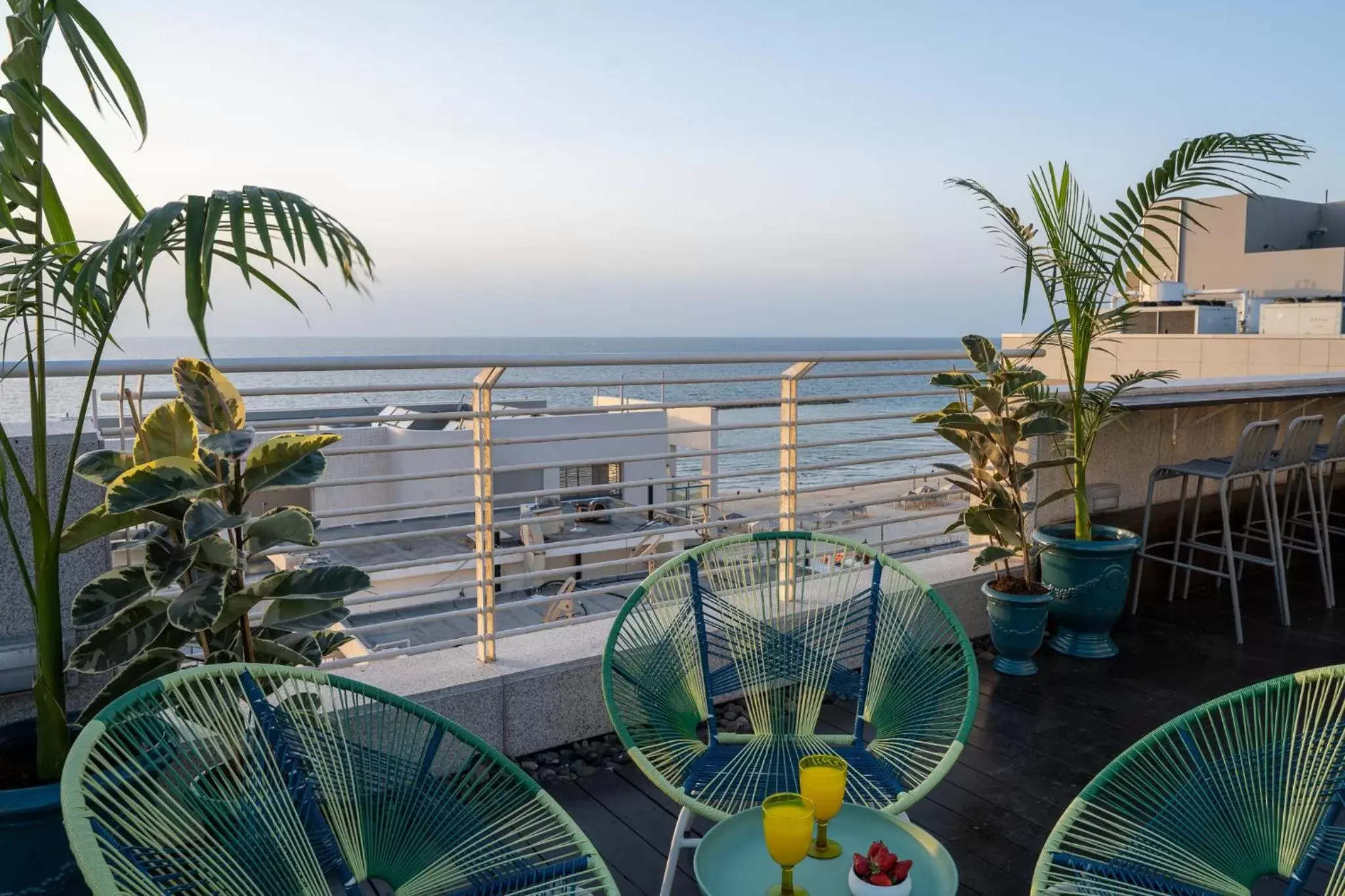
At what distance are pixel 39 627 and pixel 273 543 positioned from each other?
43 cm

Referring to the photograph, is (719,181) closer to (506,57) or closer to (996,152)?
(996,152)

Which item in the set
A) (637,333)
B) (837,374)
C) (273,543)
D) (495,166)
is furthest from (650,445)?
(637,333)

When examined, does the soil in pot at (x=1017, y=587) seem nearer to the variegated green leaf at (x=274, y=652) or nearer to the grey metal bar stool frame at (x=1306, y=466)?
the grey metal bar stool frame at (x=1306, y=466)

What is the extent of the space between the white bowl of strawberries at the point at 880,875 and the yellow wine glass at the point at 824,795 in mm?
142

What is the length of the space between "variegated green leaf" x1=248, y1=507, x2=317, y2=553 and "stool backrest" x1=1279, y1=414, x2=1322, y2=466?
4.56 m

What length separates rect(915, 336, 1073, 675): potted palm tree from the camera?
391 centimetres

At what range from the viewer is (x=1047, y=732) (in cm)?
336

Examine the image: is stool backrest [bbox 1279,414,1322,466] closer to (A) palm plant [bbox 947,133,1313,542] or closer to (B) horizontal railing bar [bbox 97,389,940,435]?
(A) palm plant [bbox 947,133,1313,542]

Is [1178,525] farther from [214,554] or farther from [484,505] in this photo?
[214,554]

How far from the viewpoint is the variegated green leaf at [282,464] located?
1923 millimetres

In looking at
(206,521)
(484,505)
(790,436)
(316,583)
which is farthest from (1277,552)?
(206,521)

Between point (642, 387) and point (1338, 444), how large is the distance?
41.6 ft

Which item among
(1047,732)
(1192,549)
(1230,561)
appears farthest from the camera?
(1192,549)

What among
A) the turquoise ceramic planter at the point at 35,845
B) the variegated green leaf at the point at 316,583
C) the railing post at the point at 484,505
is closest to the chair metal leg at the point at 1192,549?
the railing post at the point at 484,505
